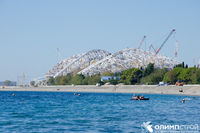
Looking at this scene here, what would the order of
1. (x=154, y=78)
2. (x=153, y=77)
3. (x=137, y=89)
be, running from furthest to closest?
(x=153, y=77) < (x=154, y=78) < (x=137, y=89)

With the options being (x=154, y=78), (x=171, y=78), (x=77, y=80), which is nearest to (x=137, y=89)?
(x=171, y=78)

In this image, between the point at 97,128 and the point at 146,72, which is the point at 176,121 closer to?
the point at 97,128

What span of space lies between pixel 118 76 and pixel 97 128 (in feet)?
497

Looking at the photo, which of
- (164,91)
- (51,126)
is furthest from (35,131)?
(164,91)

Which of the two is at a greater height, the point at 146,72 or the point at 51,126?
the point at 146,72

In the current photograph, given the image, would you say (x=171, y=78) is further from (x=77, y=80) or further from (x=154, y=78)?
(x=77, y=80)

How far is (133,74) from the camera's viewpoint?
548ft

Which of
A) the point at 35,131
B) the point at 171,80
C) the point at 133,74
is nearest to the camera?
the point at 35,131
